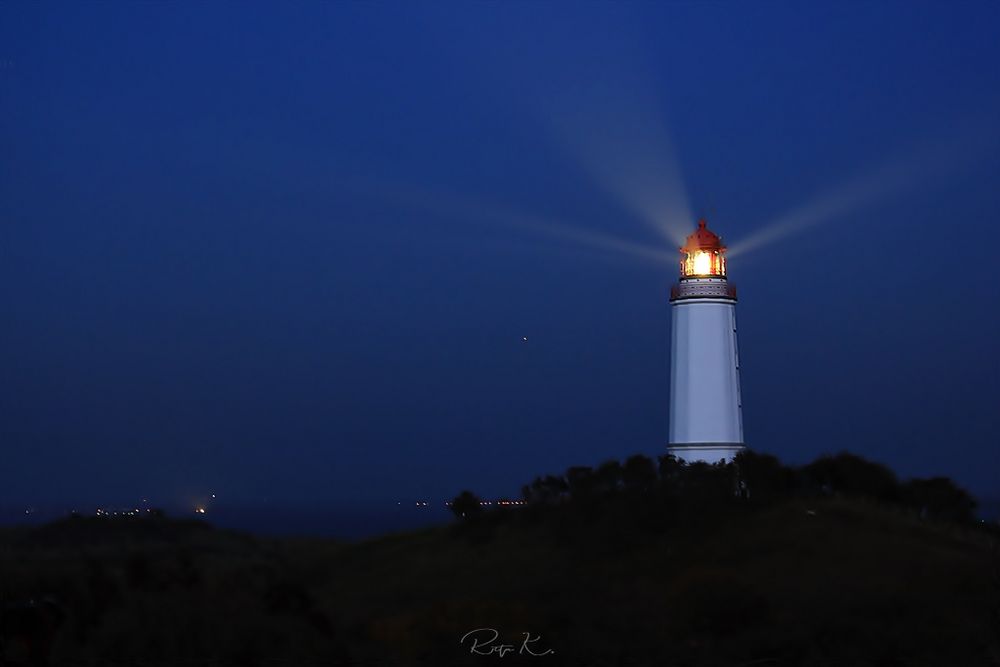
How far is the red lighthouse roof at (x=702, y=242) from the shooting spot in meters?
43.2

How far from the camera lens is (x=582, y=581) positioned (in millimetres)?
29641

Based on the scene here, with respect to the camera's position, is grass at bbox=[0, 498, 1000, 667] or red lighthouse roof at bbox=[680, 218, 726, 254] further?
red lighthouse roof at bbox=[680, 218, 726, 254]

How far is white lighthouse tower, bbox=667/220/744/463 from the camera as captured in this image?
41.8 m

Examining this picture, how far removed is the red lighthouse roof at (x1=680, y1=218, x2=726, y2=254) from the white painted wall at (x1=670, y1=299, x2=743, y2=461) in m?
1.81

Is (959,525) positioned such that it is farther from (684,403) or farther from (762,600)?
(762,600)

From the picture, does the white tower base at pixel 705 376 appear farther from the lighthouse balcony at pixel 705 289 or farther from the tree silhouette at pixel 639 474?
the tree silhouette at pixel 639 474

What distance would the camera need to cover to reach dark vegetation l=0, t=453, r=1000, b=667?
67.6 ft

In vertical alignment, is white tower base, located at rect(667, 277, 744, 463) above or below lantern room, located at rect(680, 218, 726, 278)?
below
